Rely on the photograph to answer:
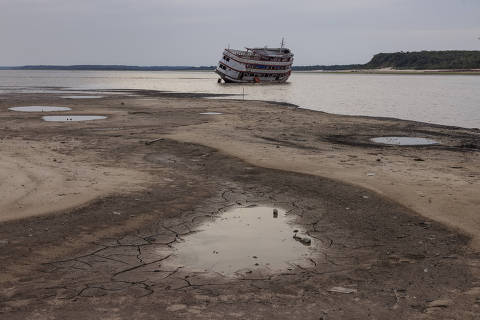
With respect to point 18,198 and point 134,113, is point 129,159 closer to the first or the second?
point 18,198

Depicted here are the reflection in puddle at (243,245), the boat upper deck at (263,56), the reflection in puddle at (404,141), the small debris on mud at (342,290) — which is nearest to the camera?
the small debris on mud at (342,290)

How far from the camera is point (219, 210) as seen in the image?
26.8 ft

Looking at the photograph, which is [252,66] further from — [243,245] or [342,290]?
[342,290]

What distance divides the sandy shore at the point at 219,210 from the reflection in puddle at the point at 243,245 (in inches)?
9.1

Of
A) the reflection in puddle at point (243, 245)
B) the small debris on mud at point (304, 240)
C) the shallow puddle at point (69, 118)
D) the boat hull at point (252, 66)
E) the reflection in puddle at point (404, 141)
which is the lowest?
the reflection in puddle at point (243, 245)

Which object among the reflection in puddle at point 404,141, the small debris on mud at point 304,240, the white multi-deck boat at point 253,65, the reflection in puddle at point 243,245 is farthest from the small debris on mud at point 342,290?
the white multi-deck boat at point 253,65

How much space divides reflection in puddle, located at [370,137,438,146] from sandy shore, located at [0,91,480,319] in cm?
86

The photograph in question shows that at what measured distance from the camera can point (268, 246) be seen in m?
6.52

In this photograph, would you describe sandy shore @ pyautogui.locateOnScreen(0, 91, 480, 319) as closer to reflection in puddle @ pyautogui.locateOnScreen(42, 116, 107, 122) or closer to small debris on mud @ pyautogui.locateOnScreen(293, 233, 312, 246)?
small debris on mud @ pyautogui.locateOnScreen(293, 233, 312, 246)

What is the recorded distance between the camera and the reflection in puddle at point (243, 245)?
5.81 meters

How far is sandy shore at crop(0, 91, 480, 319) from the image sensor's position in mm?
4781

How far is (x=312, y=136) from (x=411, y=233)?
1076 cm

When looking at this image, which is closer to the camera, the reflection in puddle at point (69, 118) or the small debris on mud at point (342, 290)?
the small debris on mud at point (342, 290)

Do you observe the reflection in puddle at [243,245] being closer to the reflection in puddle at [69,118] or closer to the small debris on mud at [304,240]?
the small debris on mud at [304,240]
